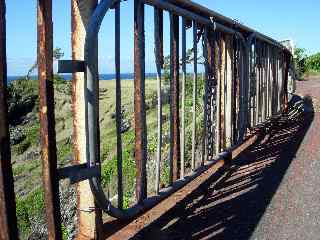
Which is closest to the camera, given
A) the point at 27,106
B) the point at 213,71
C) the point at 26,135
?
the point at 213,71

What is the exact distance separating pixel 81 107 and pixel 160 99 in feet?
2.65

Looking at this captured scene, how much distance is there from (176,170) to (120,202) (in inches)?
38.5

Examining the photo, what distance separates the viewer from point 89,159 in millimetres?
2426

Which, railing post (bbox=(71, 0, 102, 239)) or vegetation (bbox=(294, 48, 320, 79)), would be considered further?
vegetation (bbox=(294, 48, 320, 79))

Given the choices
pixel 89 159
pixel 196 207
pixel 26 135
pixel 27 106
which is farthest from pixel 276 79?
pixel 27 106

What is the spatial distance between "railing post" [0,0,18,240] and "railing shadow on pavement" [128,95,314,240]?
1068mm

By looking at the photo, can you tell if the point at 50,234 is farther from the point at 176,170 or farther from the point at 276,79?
the point at 276,79

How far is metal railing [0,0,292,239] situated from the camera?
6.95 feet

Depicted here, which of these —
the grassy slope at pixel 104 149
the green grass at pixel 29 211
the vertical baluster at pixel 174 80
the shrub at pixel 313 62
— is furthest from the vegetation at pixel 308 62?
the vertical baluster at pixel 174 80

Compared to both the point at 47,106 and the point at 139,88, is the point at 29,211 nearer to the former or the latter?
the point at 139,88

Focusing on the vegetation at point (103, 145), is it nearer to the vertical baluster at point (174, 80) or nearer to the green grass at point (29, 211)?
the green grass at point (29, 211)

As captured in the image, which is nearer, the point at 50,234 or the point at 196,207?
the point at 50,234

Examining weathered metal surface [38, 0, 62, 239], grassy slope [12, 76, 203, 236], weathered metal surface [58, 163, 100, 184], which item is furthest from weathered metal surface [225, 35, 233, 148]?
weathered metal surface [38, 0, 62, 239]

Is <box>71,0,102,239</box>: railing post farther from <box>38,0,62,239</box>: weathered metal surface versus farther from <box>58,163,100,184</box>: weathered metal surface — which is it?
<box>38,0,62,239</box>: weathered metal surface
